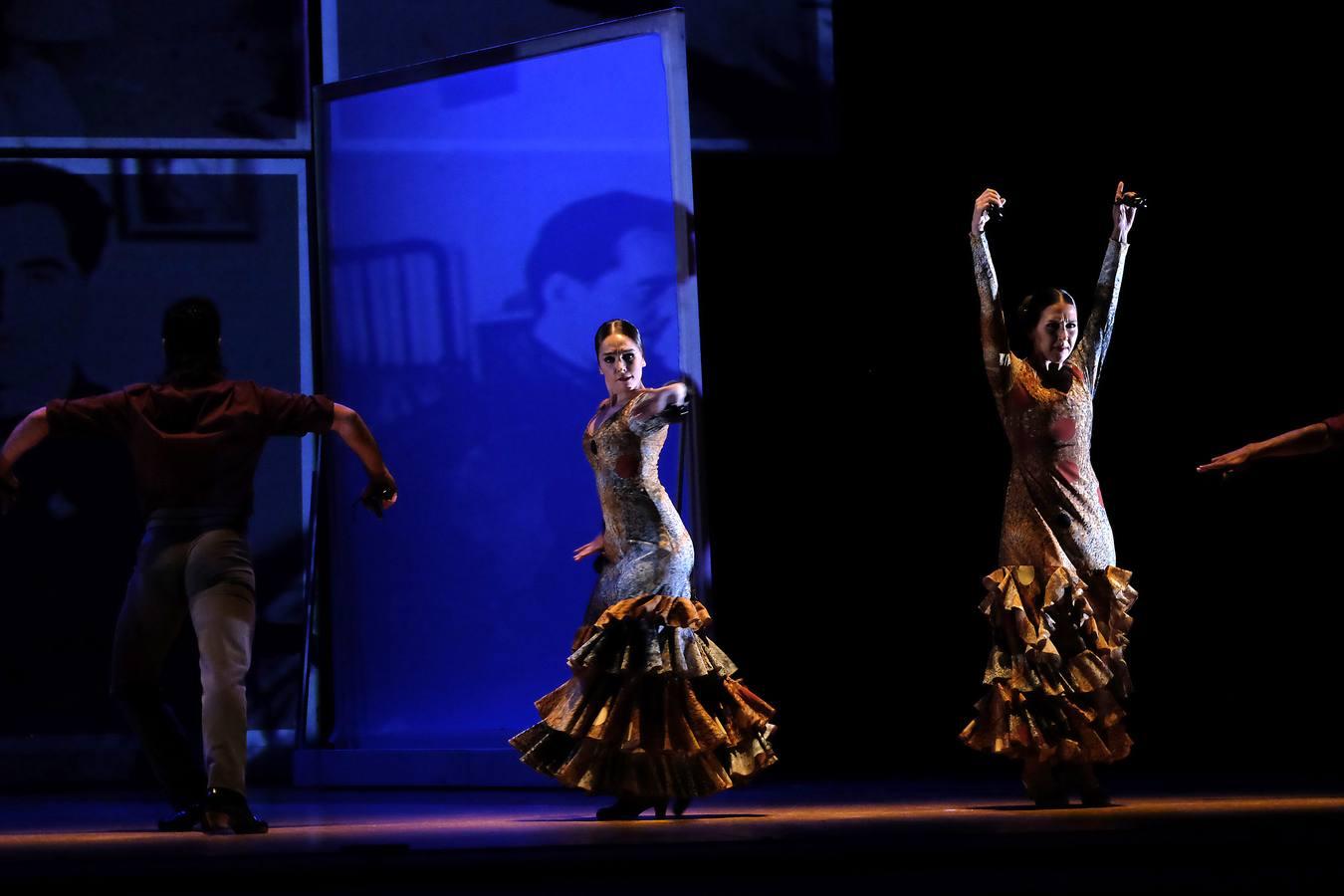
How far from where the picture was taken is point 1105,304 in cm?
519

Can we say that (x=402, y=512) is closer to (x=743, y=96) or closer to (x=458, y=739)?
(x=458, y=739)

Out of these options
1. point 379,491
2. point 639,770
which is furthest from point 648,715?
point 379,491

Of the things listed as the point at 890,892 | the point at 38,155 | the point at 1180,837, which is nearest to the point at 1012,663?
the point at 1180,837

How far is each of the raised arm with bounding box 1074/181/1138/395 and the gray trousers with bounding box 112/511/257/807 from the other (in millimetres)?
2507

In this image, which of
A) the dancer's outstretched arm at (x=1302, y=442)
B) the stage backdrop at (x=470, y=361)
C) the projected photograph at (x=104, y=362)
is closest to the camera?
the dancer's outstretched arm at (x=1302, y=442)

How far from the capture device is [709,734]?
4.73 m

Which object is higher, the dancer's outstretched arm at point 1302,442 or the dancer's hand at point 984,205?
the dancer's hand at point 984,205

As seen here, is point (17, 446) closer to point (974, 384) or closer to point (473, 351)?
point (473, 351)

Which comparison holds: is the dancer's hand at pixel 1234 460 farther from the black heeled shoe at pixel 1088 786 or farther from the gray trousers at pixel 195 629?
the gray trousers at pixel 195 629

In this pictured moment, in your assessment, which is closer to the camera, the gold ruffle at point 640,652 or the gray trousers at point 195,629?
the gray trousers at point 195,629

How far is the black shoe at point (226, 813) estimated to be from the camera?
4305 millimetres

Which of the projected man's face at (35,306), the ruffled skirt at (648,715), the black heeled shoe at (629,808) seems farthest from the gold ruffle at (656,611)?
the projected man's face at (35,306)

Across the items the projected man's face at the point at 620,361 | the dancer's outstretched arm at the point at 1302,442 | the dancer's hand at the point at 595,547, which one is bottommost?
the dancer's hand at the point at 595,547

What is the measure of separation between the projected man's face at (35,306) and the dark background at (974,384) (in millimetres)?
2490
